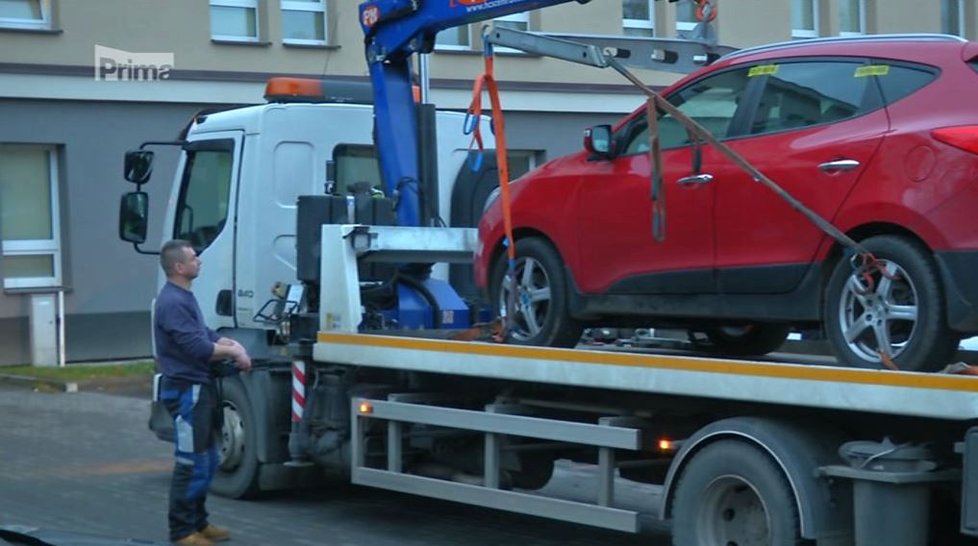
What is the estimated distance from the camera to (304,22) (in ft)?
70.8

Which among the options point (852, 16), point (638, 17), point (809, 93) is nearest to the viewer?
point (809, 93)

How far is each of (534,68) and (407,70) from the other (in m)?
12.5

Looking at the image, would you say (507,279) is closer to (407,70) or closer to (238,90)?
(407,70)

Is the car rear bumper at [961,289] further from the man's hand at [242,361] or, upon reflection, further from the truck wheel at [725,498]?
the man's hand at [242,361]

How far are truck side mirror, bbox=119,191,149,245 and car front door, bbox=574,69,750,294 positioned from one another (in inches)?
154

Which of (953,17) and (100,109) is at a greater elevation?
(953,17)

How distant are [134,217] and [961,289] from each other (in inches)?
A: 251

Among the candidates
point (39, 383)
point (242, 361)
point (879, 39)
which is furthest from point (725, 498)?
point (39, 383)

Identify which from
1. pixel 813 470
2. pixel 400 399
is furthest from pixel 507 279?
pixel 813 470

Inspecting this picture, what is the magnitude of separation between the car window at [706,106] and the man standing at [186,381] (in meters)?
2.57

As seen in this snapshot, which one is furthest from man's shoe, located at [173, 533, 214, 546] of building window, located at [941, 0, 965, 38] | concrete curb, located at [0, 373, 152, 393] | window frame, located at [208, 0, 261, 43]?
building window, located at [941, 0, 965, 38]

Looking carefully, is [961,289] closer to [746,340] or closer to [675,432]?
[675,432]

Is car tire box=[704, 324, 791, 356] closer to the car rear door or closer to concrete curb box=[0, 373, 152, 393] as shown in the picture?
the car rear door

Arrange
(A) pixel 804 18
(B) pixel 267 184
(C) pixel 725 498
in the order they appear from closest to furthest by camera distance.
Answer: (C) pixel 725 498, (B) pixel 267 184, (A) pixel 804 18
